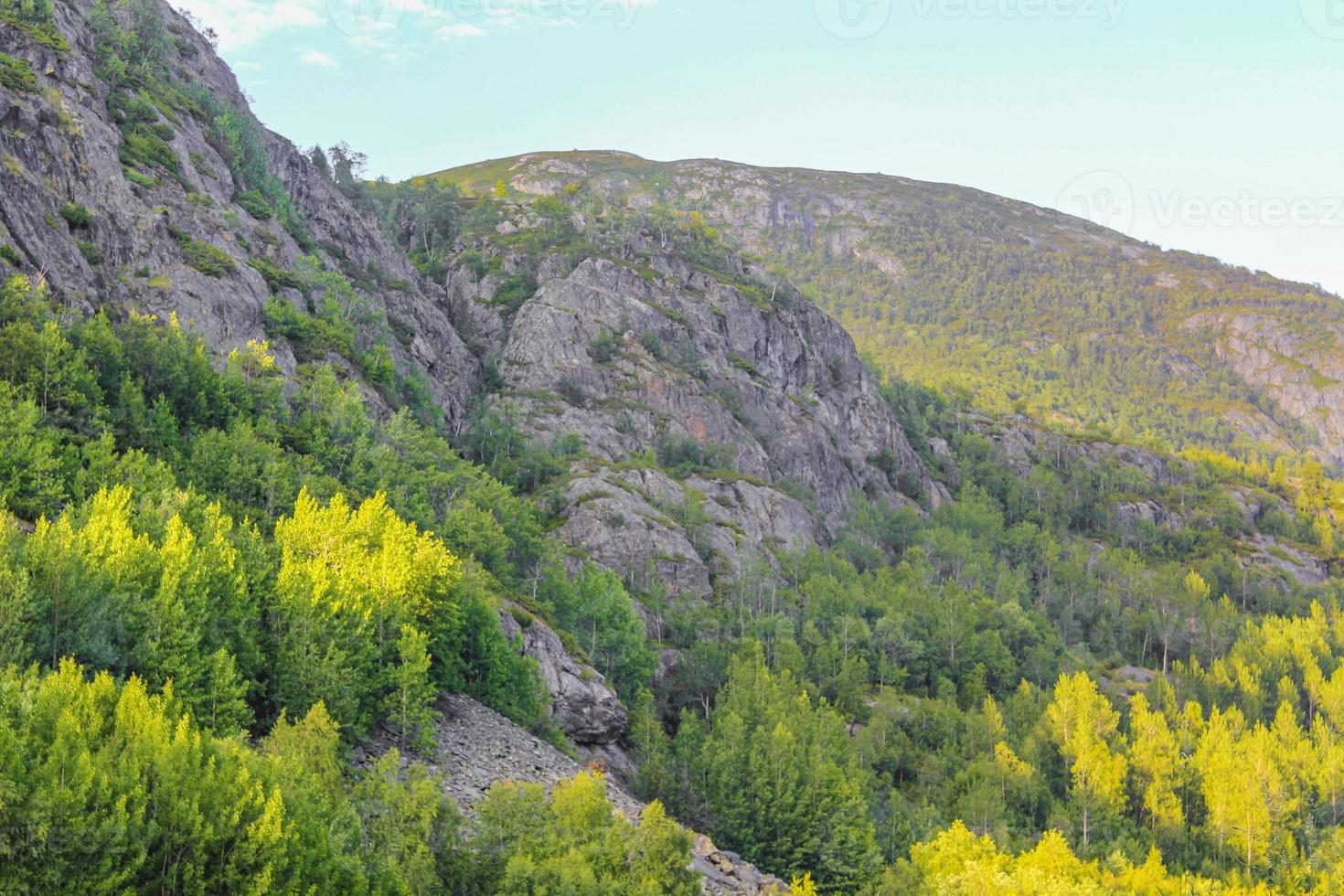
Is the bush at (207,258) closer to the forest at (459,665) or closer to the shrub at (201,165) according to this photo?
the forest at (459,665)

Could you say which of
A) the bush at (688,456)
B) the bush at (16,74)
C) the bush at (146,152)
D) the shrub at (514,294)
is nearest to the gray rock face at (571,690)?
the bush at (688,456)

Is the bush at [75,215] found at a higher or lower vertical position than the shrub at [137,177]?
lower

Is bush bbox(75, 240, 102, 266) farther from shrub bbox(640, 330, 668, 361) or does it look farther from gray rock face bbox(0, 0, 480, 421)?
shrub bbox(640, 330, 668, 361)

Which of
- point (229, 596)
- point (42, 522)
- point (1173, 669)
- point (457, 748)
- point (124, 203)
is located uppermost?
point (124, 203)

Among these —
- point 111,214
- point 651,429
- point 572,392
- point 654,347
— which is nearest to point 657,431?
point 651,429

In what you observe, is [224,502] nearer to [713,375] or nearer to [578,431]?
[578,431]

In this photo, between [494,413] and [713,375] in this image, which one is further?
[713,375]

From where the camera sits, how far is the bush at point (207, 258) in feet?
373

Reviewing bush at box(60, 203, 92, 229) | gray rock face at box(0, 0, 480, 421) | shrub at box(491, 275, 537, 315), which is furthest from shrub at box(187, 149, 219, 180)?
shrub at box(491, 275, 537, 315)

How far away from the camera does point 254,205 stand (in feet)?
461

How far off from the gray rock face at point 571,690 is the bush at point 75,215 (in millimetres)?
61255

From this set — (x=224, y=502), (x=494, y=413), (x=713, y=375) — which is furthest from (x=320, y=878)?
(x=713, y=375)

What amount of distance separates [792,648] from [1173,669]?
83.2 metres

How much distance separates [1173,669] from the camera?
570 ft
